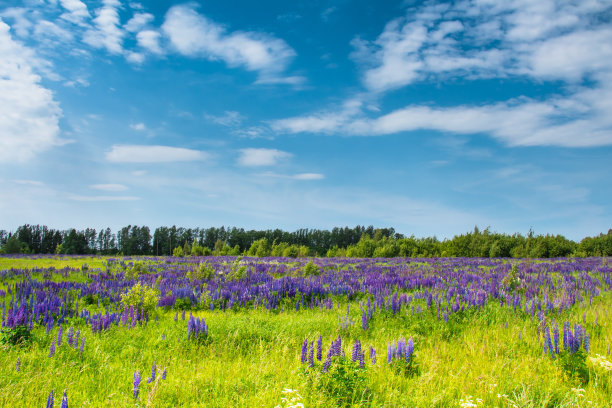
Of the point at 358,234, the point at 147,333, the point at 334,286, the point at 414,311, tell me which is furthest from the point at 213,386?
the point at 358,234

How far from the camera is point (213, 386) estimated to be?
403cm

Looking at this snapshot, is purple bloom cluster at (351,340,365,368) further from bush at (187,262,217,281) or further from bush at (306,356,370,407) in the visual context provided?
bush at (187,262,217,281)

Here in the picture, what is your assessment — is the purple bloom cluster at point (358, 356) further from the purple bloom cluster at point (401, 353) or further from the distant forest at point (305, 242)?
the distant forest at point (305, 242)

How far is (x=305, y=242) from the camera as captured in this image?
147 metres

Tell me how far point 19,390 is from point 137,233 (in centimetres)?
14992

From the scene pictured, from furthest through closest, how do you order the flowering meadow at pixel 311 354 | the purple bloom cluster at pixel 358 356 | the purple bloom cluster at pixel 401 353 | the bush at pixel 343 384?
the purple bloom cluster at pixel 401 353 < the purple bloom cluster at pixel 358 356 < the flowering meadow at pixel 311 354 < the bush at pixel 343 384

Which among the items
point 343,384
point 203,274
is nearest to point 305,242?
point 203,274

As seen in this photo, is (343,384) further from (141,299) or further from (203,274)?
(203,274)

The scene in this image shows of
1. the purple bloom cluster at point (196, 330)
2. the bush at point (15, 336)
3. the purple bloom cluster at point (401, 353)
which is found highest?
the purple bloom cluster at point (401, 353)

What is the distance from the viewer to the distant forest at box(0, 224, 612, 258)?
46.6m

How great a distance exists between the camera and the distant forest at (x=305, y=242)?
46.6m

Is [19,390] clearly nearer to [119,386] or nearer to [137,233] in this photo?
[119,386]

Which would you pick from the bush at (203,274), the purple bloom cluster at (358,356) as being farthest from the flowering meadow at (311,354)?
the bush at (203,274)

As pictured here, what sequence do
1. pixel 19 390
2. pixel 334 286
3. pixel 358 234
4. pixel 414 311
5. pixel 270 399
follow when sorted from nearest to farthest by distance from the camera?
pixel 270 399 < pixel 19 390 < pixel 414 311 < pixel 334 286 < pixel 358 234
